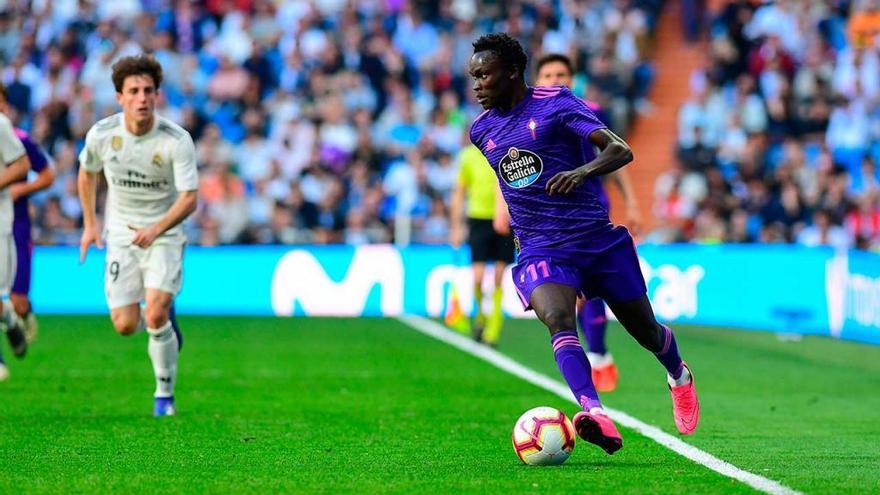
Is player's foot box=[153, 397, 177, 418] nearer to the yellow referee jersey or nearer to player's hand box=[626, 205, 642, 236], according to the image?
player's hand box=[626, 205, 642, 236]

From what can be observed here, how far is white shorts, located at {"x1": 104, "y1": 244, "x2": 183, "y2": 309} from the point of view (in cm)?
1065

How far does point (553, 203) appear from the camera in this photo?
8344 mm

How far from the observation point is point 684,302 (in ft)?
69.4

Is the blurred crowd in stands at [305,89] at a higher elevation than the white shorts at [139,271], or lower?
higher

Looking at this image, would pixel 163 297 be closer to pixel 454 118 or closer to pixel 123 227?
pixel 123 227

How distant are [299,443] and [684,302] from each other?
12.6m

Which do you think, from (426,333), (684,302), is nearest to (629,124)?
(684,302)

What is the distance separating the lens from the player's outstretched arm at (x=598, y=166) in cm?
794

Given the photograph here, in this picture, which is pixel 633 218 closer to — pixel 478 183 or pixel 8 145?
pixel 8 145

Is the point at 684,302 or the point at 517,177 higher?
the point at 517,177

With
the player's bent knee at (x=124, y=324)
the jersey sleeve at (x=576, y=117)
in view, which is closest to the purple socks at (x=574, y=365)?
the jersey sleeve at (x=576, y=117)

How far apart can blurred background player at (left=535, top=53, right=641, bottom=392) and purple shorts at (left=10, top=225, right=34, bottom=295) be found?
4.74 meters

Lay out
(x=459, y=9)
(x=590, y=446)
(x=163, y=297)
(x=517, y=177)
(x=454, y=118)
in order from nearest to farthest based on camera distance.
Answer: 1. (x=517, y=177)
2. (x=590, y=446)
3. (x=163, y=297)
4. (x=454, y=118)
5. (x=459, y=9)

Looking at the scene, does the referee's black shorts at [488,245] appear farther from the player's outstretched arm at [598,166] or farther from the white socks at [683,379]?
the player's outstretched arm at [598,166]
